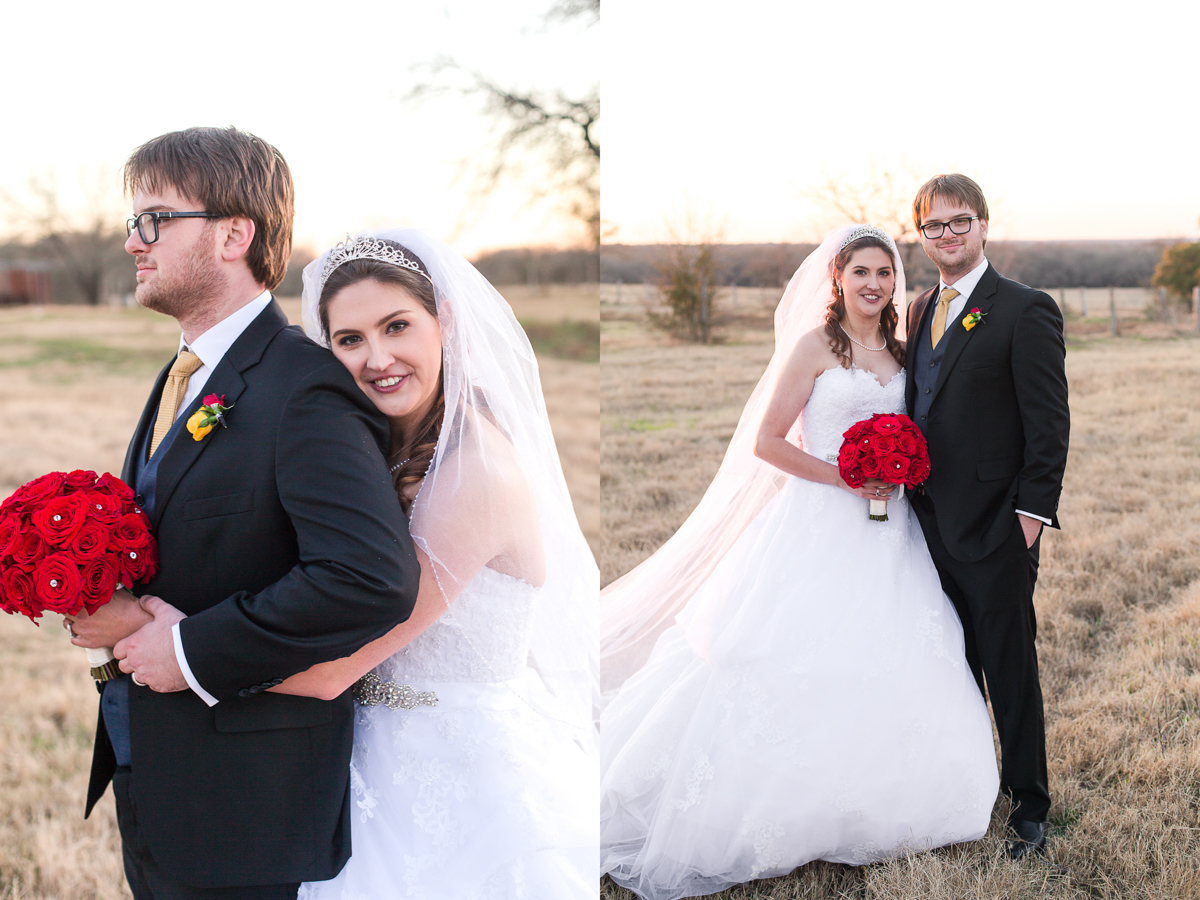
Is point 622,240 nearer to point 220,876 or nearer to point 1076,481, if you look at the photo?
point 1076,481

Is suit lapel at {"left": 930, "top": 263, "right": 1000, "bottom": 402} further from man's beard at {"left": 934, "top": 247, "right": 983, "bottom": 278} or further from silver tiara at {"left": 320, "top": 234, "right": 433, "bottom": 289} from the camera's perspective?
silver tiara at {"left": 320, "top": 234, "right": 433, "bottom": 289}

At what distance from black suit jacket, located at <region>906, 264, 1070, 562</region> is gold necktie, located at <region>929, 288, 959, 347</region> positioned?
0.19 feet

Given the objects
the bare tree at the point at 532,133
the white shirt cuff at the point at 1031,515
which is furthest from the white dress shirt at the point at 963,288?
the bare tree at the point at 532,133

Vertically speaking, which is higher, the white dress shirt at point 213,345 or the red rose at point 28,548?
the white dress shirt at point 213,345

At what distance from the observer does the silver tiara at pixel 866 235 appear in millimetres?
3804

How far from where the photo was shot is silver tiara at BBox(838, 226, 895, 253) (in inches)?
150

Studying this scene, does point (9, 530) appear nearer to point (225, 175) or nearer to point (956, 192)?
point (225, 175)

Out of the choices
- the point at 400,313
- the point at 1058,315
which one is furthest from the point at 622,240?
the point at 400,313

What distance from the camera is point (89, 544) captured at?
75.5 inches

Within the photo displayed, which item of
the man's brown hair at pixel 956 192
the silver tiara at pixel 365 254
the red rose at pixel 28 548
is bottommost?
the red rose at pixel 28 548

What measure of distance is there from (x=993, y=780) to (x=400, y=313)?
3.05 m

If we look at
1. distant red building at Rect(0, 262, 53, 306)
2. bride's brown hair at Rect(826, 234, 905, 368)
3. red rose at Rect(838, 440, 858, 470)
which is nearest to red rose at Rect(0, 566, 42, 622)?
red rose at Rect(838, 440, 858, 470)

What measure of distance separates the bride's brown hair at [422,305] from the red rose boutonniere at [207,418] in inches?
16.9

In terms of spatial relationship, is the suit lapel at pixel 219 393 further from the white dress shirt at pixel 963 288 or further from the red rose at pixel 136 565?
the white dress shirt at pixel 963 288
